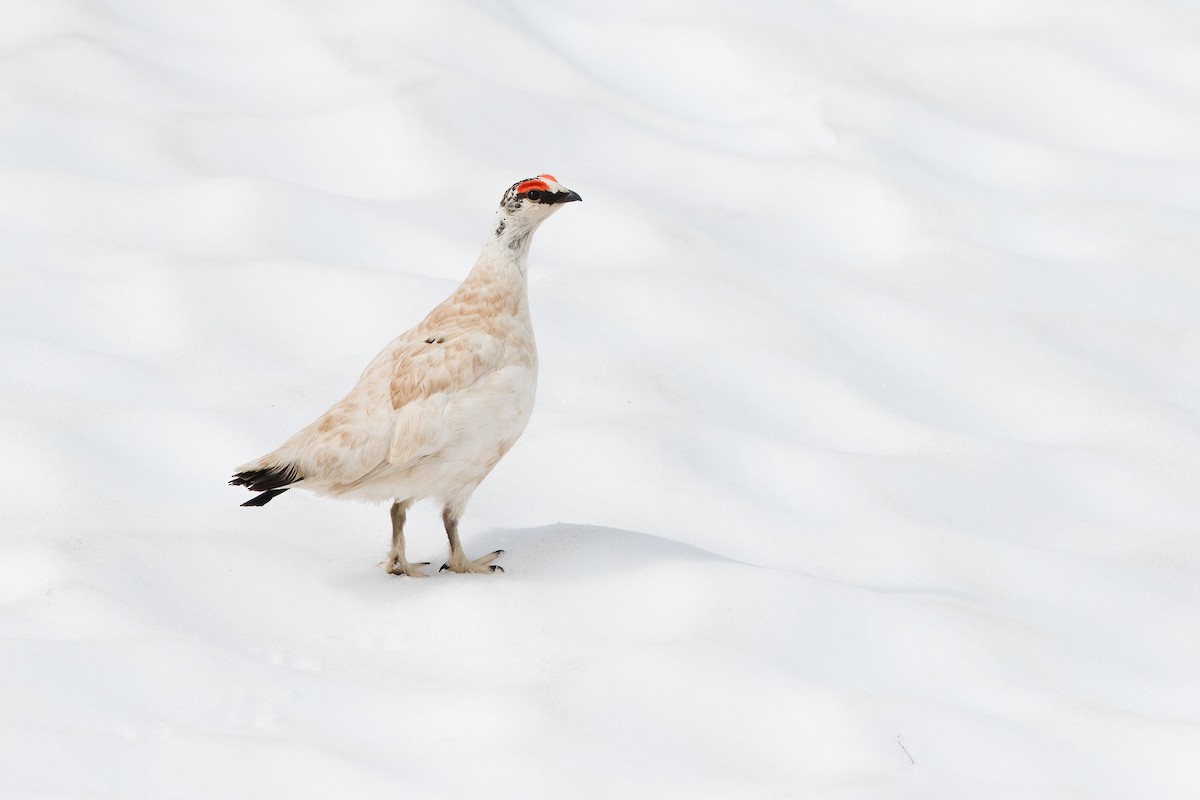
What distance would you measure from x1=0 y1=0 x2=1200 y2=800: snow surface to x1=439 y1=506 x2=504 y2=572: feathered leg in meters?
0.08

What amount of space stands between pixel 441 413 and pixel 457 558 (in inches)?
22.0

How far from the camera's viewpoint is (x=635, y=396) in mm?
6586

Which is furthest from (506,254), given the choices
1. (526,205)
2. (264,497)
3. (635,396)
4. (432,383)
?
(635,396)

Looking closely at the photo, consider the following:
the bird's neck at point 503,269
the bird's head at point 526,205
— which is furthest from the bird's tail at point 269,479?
the bird's head at point 526,205

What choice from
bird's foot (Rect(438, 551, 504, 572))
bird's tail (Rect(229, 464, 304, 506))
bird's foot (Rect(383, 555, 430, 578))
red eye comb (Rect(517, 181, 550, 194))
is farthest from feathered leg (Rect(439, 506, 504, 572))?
red eye comb (Rect(517, 181, 550, 194))

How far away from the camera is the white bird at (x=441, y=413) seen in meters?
4.80

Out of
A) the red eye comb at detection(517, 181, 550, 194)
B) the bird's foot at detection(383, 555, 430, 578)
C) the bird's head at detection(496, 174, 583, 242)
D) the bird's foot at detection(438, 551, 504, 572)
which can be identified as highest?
the red eye comb at detection(517, 181, 550, 194)

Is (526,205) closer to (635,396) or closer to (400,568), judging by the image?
(400,568)

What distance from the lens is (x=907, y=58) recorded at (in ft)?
35.7

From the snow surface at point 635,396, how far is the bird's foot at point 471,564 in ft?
0.24

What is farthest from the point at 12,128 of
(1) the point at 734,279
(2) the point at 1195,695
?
(2) the point at 1195,695

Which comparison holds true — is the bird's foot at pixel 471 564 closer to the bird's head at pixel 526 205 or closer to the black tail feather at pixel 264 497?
the black tail feather at pixel 264 497

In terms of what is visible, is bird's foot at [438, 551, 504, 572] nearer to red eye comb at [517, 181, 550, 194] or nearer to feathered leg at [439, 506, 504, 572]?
feathered leg at [439, 506, 504, 572]

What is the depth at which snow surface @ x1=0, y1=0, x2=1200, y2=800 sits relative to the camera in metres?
4.04
